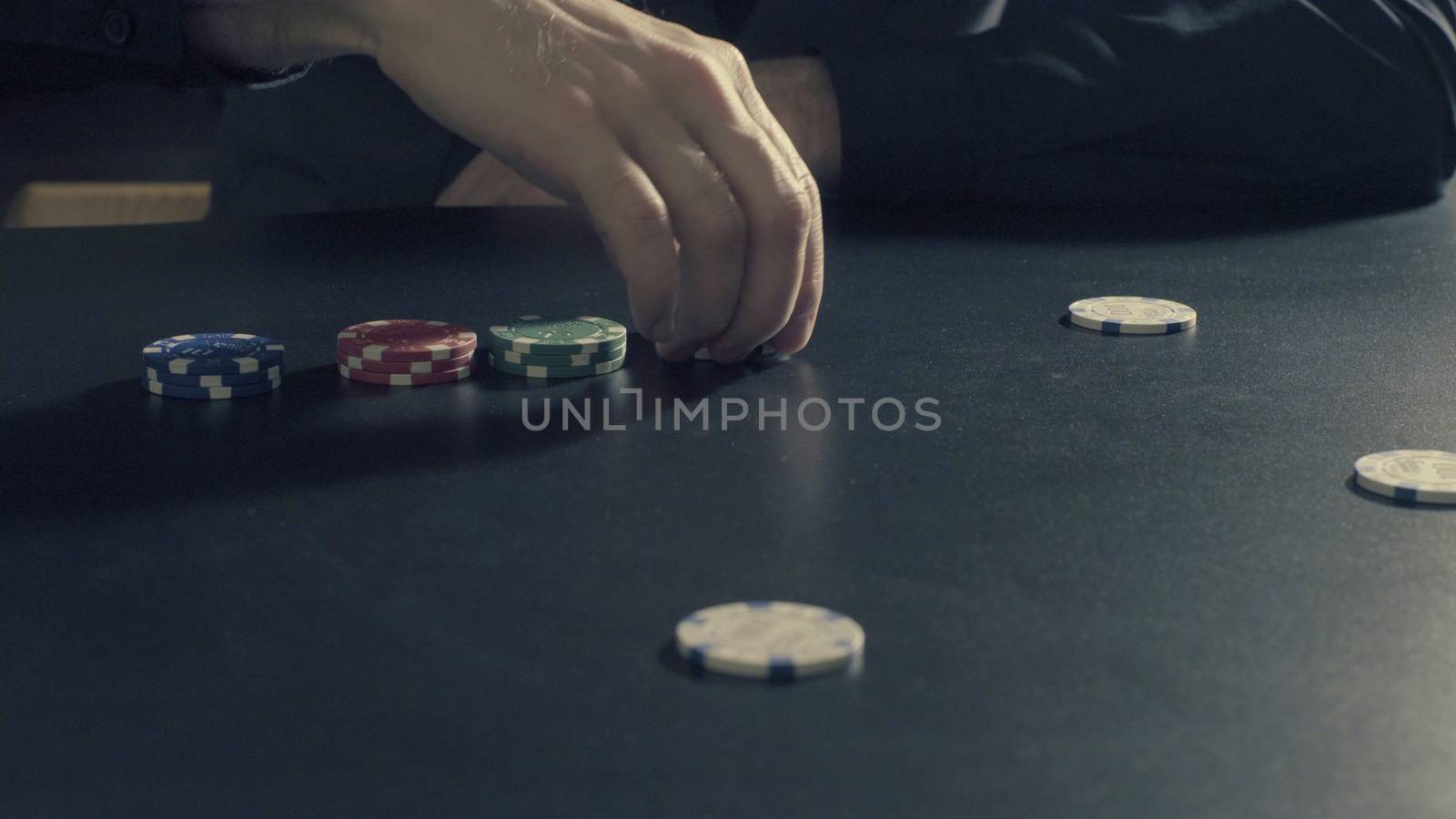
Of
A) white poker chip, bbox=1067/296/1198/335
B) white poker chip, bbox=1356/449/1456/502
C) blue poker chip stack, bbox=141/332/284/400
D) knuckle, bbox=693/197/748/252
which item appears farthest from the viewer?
white poker chip, bbox=1067/296/1198/335

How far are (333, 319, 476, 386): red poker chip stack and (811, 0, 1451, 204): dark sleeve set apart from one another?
0.90 meters

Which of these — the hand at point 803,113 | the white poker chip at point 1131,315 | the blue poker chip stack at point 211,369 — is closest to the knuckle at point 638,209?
the blue poker chip stack at point 211,369

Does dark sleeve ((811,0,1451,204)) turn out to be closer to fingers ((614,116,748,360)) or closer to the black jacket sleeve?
the black jacket sleeve

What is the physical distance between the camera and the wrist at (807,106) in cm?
185

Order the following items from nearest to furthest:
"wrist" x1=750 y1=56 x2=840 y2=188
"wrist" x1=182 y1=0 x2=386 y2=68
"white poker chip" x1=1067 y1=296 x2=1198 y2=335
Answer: "white poker chip" x1=1067 y1=296 x2=1198 y2=335 < "wrist" x1=182 y1=0 x2=386 y2=68 < "wrist" x1=750 y1=56 x2=840 y2=188

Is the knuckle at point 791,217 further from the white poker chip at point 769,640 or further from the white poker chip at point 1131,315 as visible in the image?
the white poker chip at point 769,640

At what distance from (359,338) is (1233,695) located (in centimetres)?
67

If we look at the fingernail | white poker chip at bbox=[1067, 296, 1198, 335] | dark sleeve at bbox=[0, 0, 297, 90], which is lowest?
the fingernail

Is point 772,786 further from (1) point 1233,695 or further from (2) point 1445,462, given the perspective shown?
(2) point 1445,462

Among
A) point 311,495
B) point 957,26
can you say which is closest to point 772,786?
point 311,495

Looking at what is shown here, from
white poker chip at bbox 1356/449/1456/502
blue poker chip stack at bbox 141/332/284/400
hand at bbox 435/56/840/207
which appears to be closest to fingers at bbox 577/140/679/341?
blue poker chip stack at bbox 141/332/284/400

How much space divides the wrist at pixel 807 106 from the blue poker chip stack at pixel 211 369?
96 cm

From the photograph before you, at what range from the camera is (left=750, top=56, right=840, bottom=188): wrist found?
185cm

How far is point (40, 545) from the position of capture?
708 mm
